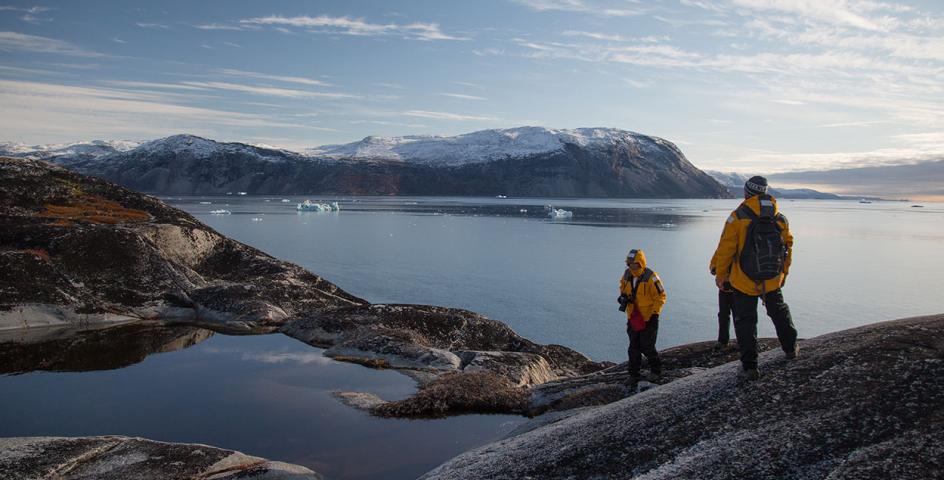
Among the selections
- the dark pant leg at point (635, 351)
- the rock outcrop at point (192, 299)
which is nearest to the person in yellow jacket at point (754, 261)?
the dark pant leg at point (635, 351)

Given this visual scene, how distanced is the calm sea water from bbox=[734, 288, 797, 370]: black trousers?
6918 mm

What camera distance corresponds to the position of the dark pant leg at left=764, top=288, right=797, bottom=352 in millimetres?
10562

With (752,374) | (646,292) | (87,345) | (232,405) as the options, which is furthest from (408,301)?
(752,374)

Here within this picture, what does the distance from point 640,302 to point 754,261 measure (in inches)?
174

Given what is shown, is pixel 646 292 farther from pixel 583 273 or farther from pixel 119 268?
pixel 583 273

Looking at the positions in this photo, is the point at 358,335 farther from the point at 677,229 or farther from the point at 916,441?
the point at 677,229

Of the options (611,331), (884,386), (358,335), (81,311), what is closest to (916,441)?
(884,386)

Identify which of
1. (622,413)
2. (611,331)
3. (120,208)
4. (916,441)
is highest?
(120,208)

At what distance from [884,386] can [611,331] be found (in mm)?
25930

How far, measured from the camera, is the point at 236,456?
508 inches

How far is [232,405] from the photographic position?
686 inches

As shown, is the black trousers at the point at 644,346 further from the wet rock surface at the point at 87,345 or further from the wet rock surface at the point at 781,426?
the wet rock surface at the point at 87,345

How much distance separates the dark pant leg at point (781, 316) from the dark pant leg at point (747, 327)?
26 centimetres

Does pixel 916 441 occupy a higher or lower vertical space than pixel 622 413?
higher
